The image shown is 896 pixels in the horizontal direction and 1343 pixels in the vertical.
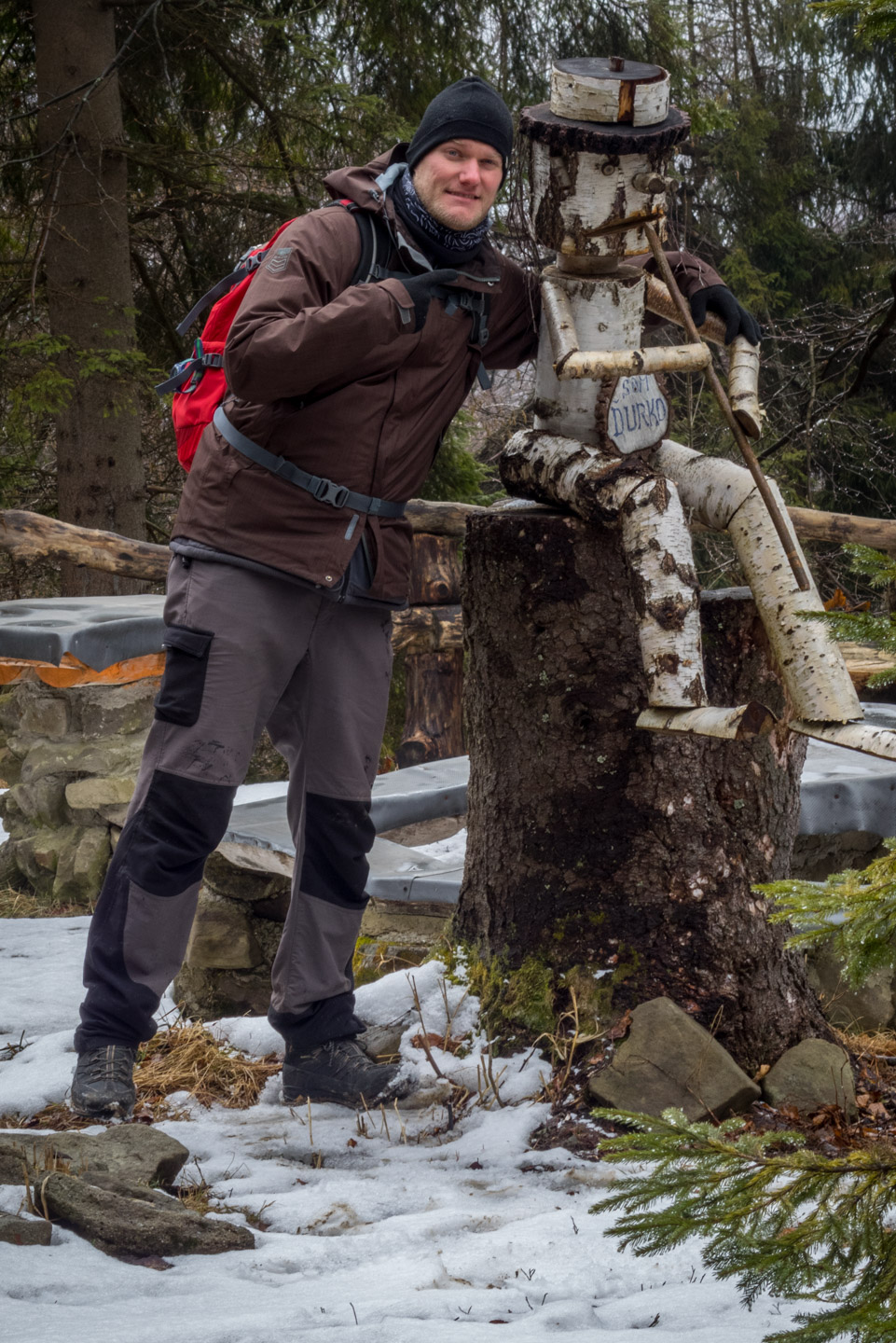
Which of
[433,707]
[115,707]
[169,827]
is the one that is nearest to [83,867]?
[115,707]

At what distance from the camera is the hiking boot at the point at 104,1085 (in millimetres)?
2572

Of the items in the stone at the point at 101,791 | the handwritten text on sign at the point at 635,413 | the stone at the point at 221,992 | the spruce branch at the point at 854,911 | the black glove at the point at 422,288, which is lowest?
Result: the stone at the point at 221,992

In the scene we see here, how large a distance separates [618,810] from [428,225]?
4.53ft

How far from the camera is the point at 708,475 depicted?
8.67 ft

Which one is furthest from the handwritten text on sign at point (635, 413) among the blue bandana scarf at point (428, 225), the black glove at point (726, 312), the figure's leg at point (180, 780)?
the figure's leg at point (180, 780)

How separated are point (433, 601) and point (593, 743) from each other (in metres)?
3.12

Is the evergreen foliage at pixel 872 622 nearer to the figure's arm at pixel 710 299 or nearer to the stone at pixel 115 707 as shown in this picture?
the figure's arm at pixel 710 299

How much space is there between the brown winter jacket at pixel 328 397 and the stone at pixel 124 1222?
4.17ft

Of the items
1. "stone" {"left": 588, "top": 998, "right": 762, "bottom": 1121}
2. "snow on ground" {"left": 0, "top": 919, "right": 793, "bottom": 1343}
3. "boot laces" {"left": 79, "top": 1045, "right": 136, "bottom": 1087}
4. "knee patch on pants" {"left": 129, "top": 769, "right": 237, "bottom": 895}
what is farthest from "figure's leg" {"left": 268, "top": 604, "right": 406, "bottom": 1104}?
"stone" {"left": 588, "top": 998, "right": 762, "bottom": 1121}

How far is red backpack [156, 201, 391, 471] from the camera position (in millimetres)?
2598

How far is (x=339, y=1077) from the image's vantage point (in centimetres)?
278

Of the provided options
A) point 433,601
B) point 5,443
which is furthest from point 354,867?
point 5,443

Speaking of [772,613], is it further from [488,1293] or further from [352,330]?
[488,1293]

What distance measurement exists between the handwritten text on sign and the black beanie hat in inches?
23.0
